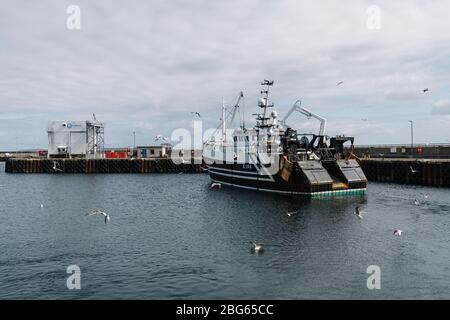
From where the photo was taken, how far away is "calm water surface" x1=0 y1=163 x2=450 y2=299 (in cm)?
2412

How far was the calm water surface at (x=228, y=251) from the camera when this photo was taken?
79.2ft

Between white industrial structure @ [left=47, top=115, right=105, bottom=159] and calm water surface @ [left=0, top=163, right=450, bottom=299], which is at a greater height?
white industrial structure @ [left=47, top=115, right=105, bottom=159]

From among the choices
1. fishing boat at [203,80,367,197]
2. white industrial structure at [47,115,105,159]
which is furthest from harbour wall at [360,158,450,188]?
white industrial structure at [47,115,105,159]

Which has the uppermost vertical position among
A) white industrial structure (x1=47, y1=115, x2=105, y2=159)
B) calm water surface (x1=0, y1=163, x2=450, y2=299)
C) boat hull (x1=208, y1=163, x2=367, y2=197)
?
white industrial structure (x1=47, y1=115, x2=105, y2=159)

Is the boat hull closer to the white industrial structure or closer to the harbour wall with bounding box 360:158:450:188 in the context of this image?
the harbour wall with bounding box 360:158:450:188

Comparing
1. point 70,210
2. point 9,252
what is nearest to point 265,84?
point 70,210

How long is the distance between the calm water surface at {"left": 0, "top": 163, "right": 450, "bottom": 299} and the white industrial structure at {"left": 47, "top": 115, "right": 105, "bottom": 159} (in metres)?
97.2

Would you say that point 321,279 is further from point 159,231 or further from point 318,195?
point 318,195

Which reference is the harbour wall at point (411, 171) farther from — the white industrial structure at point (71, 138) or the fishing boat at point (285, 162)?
the white industrial structure at point (71, 138)

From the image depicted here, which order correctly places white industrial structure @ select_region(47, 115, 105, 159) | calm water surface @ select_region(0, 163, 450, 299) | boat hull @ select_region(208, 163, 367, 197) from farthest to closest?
white industrial structure @ select_region(47, 115, 105, 159)
boat hull @ select_region(208, 163, 367, 197)
calm water surface @ select_region(0, 163, 450, 299)

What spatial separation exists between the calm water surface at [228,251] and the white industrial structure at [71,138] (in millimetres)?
97234

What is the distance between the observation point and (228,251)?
32.4 m

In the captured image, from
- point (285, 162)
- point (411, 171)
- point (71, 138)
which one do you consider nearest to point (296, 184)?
point (285, 162)

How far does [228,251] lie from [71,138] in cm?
13594
